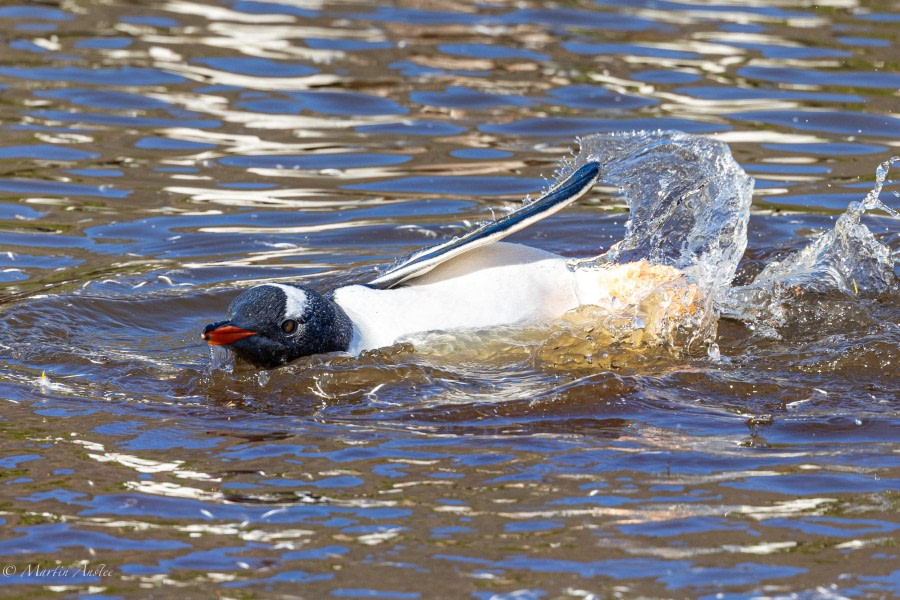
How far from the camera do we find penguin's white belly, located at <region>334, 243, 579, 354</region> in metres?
5.19

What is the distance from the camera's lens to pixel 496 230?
5242 mm

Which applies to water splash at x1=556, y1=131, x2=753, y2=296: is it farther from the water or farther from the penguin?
the penguin

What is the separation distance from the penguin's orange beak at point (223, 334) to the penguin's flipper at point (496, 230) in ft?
2.50

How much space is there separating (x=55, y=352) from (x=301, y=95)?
4.66 meters

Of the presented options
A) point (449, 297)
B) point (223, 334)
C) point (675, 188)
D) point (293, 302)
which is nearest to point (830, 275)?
point (675, 188)

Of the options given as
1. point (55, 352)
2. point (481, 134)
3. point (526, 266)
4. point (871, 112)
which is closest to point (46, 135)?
point (481, 134)

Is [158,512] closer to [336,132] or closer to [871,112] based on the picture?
[336,132]

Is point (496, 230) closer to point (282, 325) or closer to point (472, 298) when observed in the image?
point (472, 298)

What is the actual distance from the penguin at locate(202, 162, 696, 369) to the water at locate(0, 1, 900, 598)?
0.10m

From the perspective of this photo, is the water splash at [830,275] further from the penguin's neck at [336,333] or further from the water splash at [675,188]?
the penguin's neck at [336,333]

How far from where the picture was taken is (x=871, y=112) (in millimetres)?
9062

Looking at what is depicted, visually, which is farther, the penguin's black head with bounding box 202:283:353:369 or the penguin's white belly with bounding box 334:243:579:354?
the penguin's white belly with bounding box 334:243:579:354

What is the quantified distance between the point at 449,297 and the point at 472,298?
0.31 feet

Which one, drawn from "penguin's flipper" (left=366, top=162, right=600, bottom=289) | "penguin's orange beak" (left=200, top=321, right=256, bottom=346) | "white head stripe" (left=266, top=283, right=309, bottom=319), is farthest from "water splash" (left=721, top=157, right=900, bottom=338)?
"penguin's orange beak" (left=200, top=321, right=256, bottom=346)
